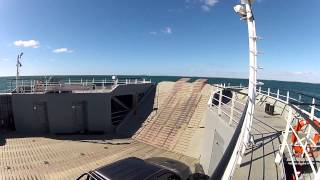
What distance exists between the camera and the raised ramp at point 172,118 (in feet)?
77.4

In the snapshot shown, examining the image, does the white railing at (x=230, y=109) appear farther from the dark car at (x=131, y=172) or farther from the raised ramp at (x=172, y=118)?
the raised ramp at (x=172, y=118)

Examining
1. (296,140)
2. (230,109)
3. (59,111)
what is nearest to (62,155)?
(59,111)

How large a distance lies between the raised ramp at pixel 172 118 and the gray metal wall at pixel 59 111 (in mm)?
4139

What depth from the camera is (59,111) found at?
86.6ft

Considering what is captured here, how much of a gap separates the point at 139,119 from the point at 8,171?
13503 millimetres

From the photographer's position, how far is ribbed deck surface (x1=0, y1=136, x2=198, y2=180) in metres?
17.0

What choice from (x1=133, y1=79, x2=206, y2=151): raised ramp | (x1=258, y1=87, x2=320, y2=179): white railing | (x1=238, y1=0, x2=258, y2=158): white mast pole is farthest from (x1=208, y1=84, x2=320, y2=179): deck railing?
(x1=133, y1=79, x2=206, y2=151): raised ramp

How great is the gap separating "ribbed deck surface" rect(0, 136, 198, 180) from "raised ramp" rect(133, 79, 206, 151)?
103 cm

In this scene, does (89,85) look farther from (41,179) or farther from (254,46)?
(254,46)

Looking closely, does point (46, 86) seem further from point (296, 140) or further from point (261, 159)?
point (261, 159)

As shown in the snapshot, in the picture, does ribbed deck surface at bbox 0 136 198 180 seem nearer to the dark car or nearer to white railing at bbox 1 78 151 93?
white railing at bbox 1 78 151 93

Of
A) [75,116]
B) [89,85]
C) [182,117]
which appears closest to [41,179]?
[75,116]

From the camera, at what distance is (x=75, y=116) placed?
27.0 meters

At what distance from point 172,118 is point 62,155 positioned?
9.90 meters
